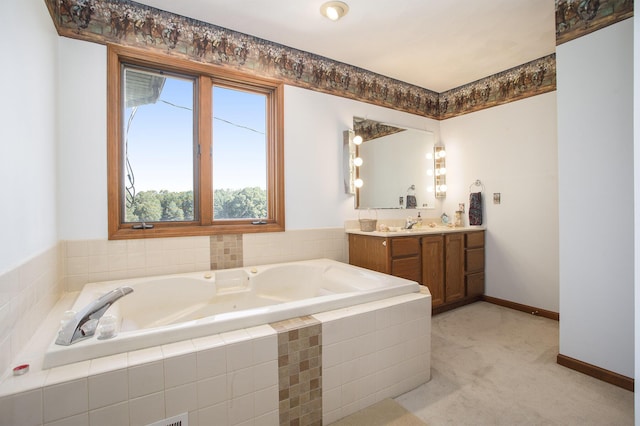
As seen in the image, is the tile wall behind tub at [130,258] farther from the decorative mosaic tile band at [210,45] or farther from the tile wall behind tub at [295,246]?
the decorative mosaic tile band at [210,45]

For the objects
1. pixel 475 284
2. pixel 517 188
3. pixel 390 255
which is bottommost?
pixel 475 284

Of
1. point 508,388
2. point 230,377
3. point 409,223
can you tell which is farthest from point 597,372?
point 230,377

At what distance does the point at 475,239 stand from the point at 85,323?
3.57 metres

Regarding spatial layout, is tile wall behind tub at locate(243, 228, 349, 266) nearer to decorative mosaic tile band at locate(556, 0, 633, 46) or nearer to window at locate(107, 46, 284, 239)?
window at locate(107, 46, 284, 239)

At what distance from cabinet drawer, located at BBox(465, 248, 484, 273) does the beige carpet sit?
2.18m

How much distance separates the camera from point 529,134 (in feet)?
10.3

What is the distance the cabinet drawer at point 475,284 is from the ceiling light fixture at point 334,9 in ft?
9.65

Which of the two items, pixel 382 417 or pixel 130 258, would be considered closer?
pixel 382 417

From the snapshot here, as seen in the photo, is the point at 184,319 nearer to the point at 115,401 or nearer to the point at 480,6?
the point at 115,401

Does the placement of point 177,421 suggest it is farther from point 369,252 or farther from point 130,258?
point 369,252

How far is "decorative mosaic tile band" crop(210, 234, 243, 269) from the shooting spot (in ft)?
7.96

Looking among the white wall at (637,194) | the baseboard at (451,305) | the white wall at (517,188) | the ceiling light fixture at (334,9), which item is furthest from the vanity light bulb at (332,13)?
the baseboard at (451,305)

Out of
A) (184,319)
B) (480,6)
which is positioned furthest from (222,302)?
(480,6)

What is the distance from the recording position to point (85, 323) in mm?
1207
